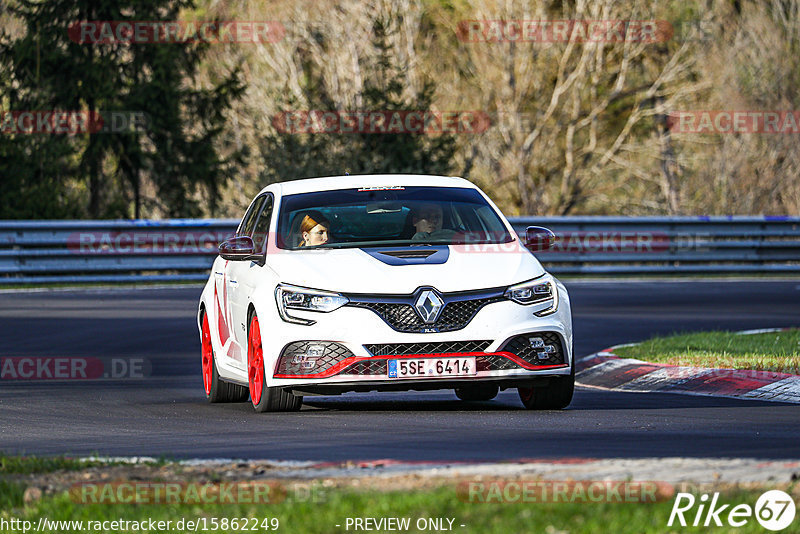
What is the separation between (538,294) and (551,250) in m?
18.8

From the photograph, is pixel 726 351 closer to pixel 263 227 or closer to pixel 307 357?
pixel 263 227

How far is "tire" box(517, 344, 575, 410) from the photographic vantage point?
10.9 metres

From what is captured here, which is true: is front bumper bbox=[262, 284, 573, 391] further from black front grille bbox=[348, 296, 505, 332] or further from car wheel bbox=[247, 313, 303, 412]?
car wheel bbox=[247, 313, 303, 412]

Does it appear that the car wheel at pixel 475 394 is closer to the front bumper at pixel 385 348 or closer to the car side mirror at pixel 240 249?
the front bumper at pixel 385 348

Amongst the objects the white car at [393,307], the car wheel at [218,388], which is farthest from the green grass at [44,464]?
the car wheel at [218,388]

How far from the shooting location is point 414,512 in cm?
591

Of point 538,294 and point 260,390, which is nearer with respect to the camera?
point 538,294

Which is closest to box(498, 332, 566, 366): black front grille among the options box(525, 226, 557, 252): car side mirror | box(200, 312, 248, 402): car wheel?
box(525, 226, 557, 252): car side mirror

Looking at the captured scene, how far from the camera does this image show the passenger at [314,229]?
37.2ft

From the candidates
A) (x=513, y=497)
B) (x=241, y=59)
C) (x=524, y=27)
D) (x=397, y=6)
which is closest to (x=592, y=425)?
(x=513, y=497)

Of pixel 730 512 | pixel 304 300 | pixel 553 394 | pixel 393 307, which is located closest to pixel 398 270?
pixel 393 307

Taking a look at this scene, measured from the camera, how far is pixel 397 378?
33.8 ft

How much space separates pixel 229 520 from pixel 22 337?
12.0 m

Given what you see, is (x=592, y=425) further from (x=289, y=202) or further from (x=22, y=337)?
(x=22, y=337)
